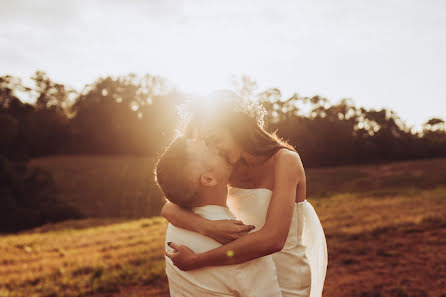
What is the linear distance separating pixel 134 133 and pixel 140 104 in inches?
155

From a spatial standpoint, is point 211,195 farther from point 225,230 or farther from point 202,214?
point 225,230

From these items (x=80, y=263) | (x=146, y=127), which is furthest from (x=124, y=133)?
(x=80, y=263)

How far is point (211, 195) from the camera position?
2031 mm

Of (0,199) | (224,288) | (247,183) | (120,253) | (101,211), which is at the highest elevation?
(247,183)

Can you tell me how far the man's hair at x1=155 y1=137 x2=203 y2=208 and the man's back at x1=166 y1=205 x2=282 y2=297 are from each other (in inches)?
6.9

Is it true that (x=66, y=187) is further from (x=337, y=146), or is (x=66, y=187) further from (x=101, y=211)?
(x=337, y=146)

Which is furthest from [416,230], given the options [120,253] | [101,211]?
[101,211]

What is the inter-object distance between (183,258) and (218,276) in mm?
199

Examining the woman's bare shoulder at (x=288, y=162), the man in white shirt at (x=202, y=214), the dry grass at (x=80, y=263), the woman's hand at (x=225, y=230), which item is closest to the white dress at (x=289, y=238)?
the woman's bare shoulder at (x=288, y=162)

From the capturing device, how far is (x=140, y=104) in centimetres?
4309

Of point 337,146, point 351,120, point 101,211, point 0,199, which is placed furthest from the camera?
point 351,120

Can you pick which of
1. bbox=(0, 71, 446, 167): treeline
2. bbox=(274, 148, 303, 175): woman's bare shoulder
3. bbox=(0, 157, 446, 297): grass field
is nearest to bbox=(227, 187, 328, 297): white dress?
bbox=(274, 148, 303, 175): woman's bare shoulder

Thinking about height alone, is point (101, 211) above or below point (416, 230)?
below

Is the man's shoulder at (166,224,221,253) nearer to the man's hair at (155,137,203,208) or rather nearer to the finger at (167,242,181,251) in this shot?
the finger at (167,242,181,251)
